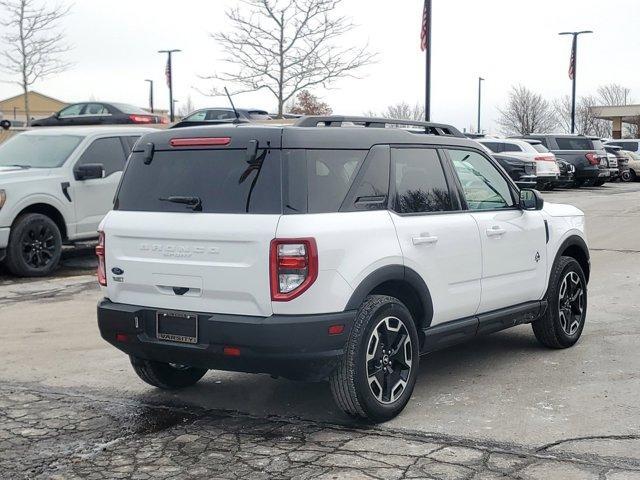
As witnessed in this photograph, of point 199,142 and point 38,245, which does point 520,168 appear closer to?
point 38,245

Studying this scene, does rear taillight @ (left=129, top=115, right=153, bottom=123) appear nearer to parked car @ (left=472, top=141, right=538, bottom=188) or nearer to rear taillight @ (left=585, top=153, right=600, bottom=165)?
parked car @ (left=472, top=141, right=538, bottom=188)

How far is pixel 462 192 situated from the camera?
20.3ft

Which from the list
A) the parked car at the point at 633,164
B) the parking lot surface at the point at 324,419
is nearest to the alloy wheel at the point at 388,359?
the parking lot surface at the point at 324,419

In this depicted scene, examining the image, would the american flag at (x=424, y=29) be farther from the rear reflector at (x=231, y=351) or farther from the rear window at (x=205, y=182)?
the rear reflector at (x=231, y=351)

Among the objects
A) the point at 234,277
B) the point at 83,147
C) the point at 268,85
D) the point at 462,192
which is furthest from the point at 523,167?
Result: the point at 234,277

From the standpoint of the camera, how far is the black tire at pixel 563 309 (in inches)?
275

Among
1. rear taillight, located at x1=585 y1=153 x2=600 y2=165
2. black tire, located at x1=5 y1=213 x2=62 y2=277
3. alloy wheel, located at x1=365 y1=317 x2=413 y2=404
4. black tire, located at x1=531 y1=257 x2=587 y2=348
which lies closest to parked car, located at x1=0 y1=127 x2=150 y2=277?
black tire, located at x1=5 y1=213 x2=62 y2=277

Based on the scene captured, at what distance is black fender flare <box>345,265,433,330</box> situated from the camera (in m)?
5.05

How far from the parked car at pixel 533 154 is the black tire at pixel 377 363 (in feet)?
73.2

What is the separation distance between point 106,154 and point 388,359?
8023 mm

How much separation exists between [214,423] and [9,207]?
6.79 meters

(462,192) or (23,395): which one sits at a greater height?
(462,192)

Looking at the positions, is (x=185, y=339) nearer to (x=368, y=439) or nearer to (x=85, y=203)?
(x=368, y=439)

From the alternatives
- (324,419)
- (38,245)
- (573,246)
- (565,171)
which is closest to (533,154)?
(565,171)
